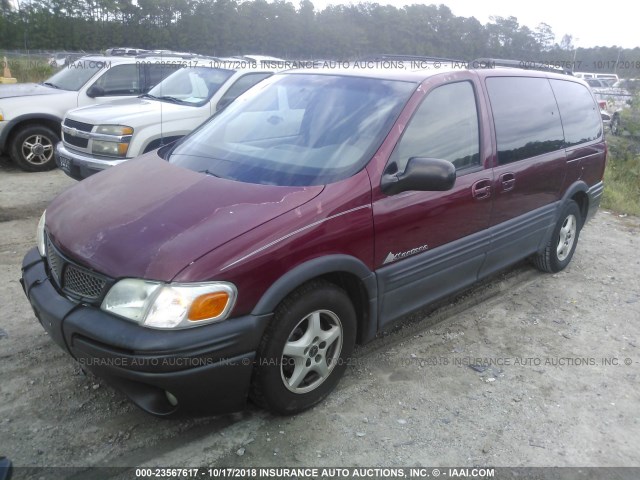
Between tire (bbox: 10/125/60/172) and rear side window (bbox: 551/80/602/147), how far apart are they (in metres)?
7.08

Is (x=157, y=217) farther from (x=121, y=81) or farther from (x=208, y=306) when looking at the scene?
(x=121, y=81)

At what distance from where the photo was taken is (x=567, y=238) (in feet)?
17.3

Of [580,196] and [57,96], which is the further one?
[57,96]

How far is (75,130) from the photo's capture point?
6586 mm

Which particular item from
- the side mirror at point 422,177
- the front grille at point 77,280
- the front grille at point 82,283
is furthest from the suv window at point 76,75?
the side mirror at point 422,177

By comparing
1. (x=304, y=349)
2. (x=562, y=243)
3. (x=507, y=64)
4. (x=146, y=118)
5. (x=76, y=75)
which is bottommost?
(x=562, y=243)

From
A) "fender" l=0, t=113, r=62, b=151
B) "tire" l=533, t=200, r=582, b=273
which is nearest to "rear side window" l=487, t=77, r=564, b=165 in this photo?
"tire" l=533, t=200, r=582, b=273

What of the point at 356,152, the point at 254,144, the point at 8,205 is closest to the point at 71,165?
the point at 8,205

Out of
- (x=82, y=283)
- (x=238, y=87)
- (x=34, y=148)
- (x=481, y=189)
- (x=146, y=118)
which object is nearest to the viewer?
(x=82, y=283)

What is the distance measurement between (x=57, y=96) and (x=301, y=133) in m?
6.47

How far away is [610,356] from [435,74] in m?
2.33

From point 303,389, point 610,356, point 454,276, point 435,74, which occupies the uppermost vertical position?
point 435,74

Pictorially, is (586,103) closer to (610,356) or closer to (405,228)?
(610,356)

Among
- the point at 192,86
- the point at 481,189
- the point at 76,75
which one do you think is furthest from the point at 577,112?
the point at 76,75
